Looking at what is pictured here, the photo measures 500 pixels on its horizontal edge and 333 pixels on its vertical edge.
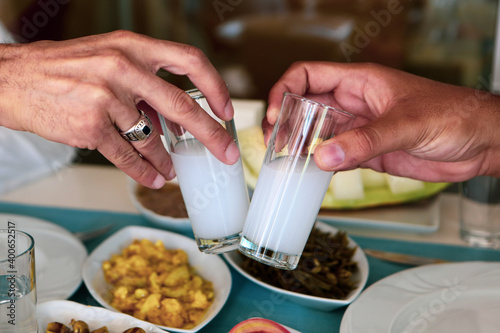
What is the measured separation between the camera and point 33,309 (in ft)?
2.33

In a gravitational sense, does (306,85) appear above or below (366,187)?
above

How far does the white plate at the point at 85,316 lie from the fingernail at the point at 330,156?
1.16 feet

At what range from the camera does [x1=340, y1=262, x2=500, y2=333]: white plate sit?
31.9 inches

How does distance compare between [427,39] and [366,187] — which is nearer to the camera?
[366,187]

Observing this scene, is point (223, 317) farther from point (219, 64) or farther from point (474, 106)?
point (219, 64)

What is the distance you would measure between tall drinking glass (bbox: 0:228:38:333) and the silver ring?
0.22 m

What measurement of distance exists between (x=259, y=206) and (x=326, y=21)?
2.73m

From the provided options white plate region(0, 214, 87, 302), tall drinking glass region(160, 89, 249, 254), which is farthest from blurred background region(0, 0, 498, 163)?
tall drinking glass region(160, 89, 249, 254)

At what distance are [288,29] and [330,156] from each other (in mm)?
2795

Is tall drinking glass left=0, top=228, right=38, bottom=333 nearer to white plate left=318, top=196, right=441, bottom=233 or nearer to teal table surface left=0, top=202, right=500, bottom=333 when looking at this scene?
teal table surface left=0, top=202, right=500, bottom=333

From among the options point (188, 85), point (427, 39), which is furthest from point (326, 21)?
point (188, 85)

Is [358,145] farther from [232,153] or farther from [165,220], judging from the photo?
[165,220]

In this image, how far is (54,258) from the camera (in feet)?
3.45

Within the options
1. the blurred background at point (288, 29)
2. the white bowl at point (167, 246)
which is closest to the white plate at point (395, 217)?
the white bowl at point (167, 246)
